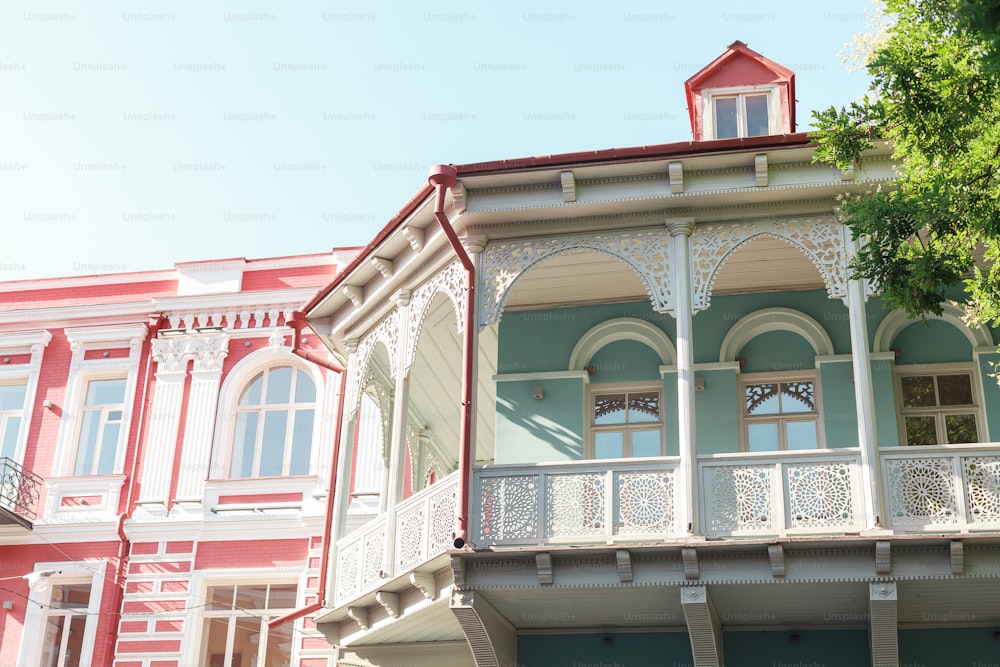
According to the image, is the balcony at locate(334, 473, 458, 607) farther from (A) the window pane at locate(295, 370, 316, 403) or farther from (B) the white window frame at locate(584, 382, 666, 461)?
(A) the window pane at locate(295, 370, 316, 403)

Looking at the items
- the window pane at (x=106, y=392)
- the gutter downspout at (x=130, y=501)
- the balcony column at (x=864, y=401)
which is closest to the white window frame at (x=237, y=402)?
the gutter downspout at (x=130, y=501)

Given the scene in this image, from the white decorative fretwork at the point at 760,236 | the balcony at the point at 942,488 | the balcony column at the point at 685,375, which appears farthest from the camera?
the white decorative fretwork at the point at 760,236

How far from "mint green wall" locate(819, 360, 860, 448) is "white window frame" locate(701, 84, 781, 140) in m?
3.55

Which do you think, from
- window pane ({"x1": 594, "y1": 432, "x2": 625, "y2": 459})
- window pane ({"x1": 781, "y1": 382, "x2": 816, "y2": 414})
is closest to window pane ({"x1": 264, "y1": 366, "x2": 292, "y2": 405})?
window pane ({"x1": 594, "y1": 432, "x2": 625, "y2": 459})

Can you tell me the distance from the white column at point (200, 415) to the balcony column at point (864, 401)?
1124 centimetres

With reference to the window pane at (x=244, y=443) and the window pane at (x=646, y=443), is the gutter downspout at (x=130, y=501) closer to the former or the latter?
the window pane at (x=244, y=443)

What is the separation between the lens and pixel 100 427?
20.8 metres

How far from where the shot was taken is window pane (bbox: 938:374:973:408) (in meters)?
13.9

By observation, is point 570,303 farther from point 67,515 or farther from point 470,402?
point 67,515

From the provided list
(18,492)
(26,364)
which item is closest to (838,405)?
(18,492)

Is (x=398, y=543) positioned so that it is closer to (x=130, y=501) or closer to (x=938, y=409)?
(x=938, y=409)

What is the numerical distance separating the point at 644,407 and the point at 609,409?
418 mm

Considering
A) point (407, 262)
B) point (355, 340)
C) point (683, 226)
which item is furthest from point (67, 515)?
point (683, 226)

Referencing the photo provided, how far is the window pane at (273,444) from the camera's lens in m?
19.9
